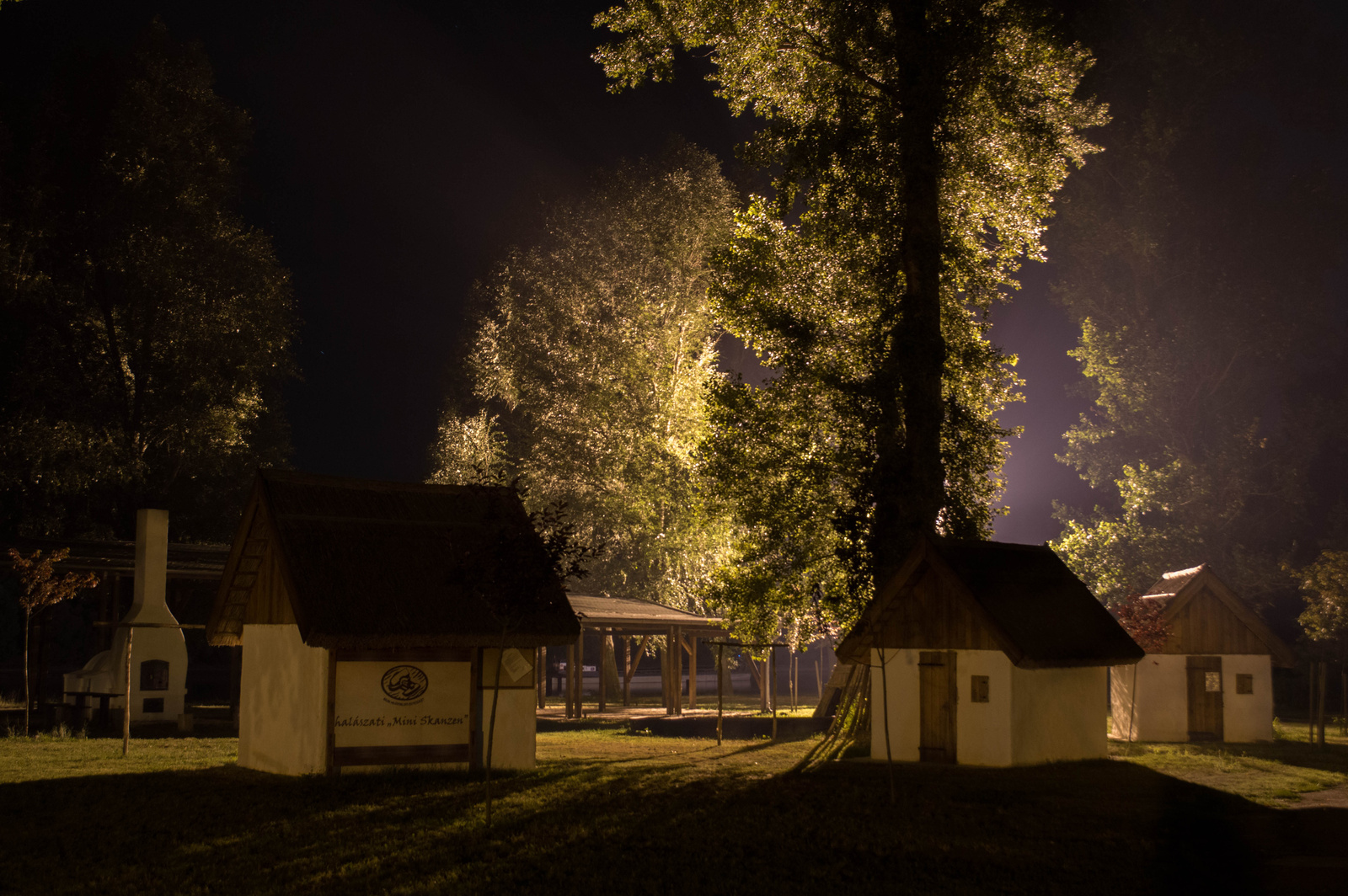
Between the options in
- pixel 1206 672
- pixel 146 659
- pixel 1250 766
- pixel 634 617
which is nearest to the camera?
pixel 1250 766

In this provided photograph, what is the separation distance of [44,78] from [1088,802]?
44900 millimetres

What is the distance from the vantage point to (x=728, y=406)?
26156 millimetres

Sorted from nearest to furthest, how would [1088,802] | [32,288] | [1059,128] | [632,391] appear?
[1088,802] < [1059,128] < [32,288] < [632,391]

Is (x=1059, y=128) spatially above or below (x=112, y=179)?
below

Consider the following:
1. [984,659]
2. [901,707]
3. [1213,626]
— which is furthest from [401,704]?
[1213,626]

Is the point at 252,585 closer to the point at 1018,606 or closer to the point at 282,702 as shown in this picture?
the point at 282,702

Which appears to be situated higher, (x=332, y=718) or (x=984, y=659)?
(x=984, y=659)

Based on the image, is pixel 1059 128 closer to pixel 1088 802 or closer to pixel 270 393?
pixel 1088 802

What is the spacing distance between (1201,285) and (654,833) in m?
46.8

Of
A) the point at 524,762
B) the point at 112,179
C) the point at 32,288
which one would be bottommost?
the point at 524,762

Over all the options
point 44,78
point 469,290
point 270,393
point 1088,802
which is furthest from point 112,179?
point 1088,802

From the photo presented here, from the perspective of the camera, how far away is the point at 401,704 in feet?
57.3

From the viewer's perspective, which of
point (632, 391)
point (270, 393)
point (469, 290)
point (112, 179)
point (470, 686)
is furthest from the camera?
point (469, 290)

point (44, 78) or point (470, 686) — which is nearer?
point (470, 686)
